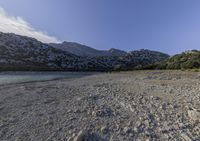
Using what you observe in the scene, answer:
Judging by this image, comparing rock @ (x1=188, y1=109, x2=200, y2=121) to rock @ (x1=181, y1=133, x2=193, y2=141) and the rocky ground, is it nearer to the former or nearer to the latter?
the rocky ground

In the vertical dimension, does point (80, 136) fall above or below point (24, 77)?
below

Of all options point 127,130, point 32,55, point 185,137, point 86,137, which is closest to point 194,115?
point 185,137

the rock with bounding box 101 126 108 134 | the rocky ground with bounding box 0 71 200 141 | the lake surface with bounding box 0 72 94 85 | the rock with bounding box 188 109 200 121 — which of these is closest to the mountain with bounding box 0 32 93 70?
the lake surface with bounding box 0 72 94 85

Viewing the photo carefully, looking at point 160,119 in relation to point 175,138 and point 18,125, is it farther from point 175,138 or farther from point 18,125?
point 18,125

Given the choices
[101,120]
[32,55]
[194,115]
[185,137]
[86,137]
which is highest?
[32,55]

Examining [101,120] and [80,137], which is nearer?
[80,137]

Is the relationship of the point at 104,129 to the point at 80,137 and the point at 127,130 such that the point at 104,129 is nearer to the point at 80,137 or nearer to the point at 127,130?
the point at 127,130

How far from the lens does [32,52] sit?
13112 centimetres

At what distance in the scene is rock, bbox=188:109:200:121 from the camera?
970cm

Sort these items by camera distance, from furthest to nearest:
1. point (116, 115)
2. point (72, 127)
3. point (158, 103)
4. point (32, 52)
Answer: point (32, 52) < point (158, 103) < point (116, 115) < point (72, 127)

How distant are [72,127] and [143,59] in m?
174

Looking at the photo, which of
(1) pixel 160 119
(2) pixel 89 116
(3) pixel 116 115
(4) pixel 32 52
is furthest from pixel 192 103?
(4) pixel 32 52

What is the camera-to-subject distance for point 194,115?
1005 centimetres

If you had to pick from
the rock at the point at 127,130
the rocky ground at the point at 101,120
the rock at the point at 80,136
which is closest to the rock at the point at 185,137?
the rocky ground at the point at 101,120
